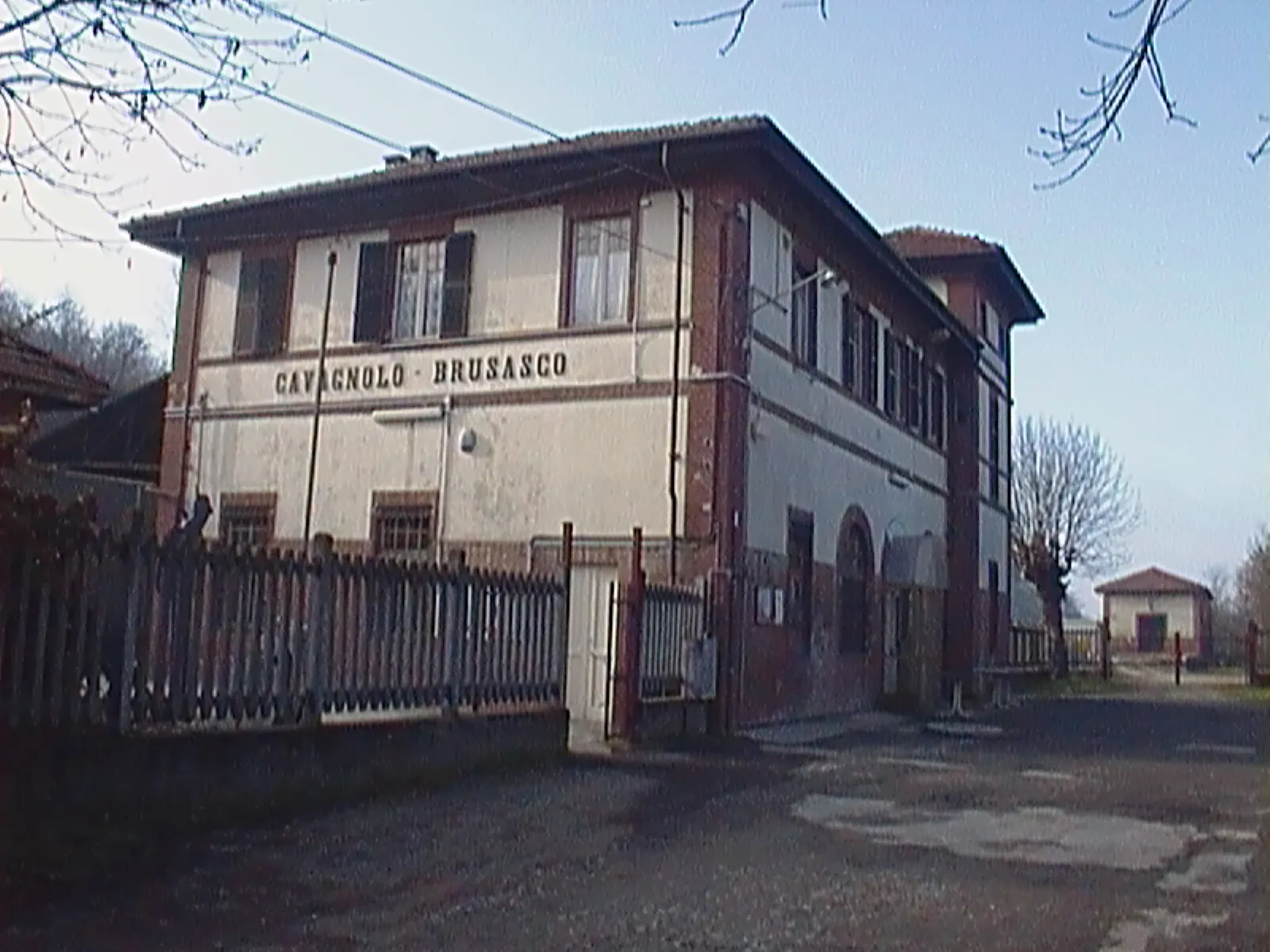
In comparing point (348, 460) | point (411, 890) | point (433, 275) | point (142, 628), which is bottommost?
point (411, 890)

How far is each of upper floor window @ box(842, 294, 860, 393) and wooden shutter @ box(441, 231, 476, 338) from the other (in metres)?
6.32

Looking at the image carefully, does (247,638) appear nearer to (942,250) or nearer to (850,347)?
(850,347)

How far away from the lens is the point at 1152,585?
7594 centimetres

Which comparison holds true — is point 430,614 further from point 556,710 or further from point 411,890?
point 411,890

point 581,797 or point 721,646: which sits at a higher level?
point 721,646

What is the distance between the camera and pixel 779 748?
15.4m

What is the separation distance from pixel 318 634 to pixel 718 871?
3.93 m

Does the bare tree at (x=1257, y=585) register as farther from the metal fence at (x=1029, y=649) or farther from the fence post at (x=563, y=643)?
the fence post at (x=563, y=643)

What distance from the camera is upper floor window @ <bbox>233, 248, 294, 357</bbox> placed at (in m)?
20.8

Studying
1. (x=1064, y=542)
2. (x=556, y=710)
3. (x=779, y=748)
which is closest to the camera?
(x=556, y=710)

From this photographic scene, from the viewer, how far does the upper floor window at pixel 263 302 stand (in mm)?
20844

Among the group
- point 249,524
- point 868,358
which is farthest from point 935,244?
point 249,524

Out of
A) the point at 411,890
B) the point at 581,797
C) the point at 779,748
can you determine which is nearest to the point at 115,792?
the point at 411,890

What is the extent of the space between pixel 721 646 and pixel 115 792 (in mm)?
9578
